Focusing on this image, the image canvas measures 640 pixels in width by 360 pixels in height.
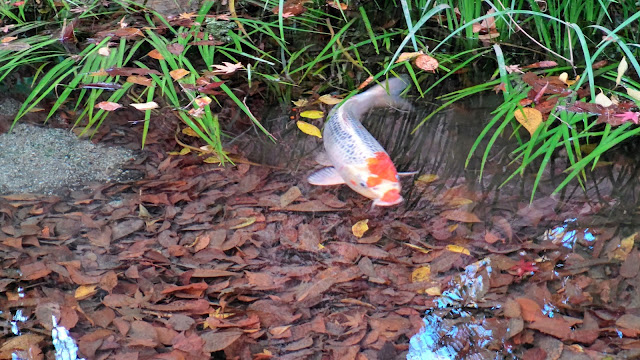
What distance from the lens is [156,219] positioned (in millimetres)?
1911

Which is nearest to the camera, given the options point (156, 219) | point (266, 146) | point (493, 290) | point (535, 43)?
point (493, 290)

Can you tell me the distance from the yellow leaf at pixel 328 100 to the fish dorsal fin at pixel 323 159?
300 millimetres

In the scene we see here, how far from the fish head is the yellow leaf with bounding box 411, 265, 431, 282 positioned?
26 centimetres

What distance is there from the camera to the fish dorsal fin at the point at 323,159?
6.79 ft

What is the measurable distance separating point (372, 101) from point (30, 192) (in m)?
1.34

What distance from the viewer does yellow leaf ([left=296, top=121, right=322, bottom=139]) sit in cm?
222

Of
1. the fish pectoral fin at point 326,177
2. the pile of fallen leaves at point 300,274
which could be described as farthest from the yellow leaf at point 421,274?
the fish pectoral fin at point 326,177

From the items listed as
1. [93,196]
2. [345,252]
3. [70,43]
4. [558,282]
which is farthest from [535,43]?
[70,43]

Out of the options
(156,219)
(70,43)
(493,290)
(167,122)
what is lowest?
(493,290)

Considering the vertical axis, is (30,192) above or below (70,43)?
below

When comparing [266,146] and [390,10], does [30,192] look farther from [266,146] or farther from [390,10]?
[390,10]

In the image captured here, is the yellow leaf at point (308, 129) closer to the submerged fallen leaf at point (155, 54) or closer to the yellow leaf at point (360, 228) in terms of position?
the yellow leaf at point (360, 228)

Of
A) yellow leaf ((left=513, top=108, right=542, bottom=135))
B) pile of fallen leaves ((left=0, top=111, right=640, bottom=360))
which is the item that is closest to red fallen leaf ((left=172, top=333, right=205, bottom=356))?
pile of fallen leaves ((left=0, top=111, right=640, bottom=360))

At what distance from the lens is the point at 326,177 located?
2006mm
